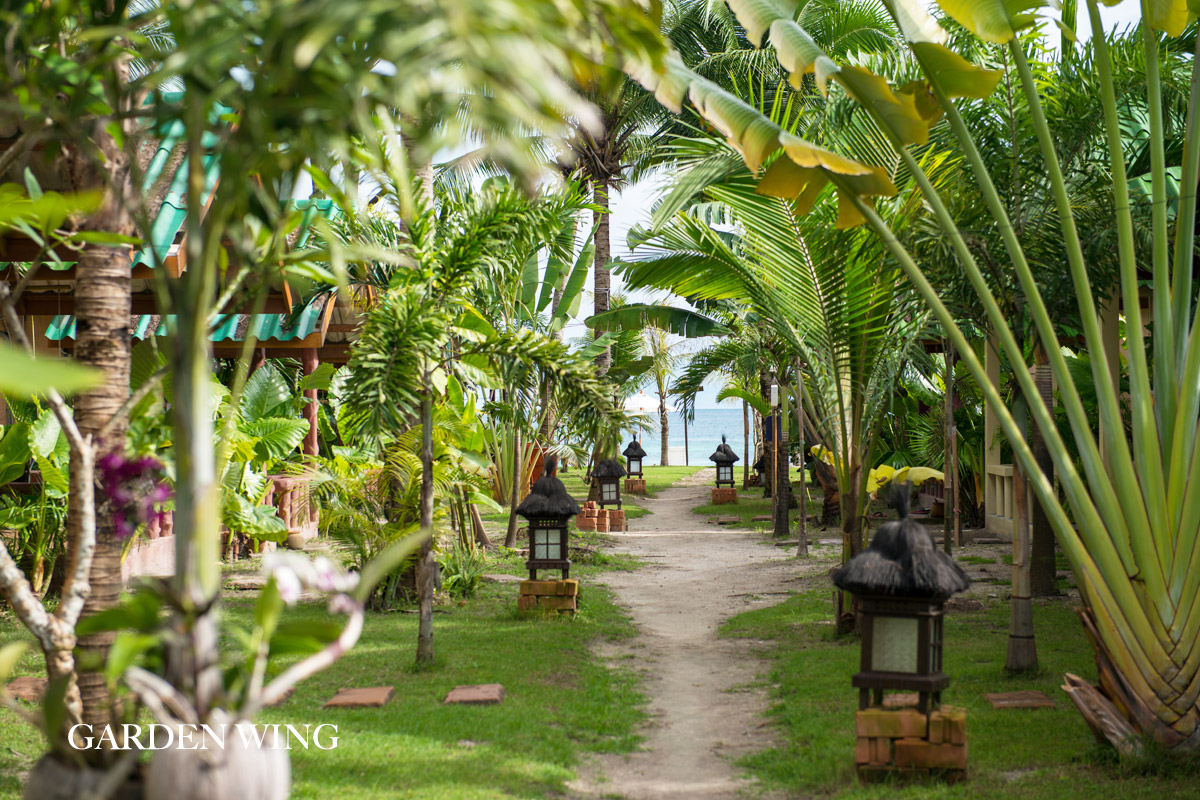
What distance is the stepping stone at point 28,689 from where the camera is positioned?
605 cm

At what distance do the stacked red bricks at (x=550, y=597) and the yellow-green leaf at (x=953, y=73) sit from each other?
19.6 ft

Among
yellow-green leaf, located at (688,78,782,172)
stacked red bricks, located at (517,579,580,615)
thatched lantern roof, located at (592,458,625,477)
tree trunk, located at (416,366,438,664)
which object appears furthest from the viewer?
thatched lantern roof, located at (592,458,625,477)

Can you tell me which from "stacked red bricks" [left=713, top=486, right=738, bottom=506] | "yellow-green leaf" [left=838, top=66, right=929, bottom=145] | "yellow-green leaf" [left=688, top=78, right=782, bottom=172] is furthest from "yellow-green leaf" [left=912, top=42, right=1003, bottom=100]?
"stacked red bricks" [left=713, top=486, right=738, bottom=506]

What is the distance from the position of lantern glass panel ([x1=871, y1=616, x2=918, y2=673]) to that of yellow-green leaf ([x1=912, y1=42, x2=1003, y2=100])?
287cm

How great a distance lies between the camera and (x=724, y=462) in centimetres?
2617

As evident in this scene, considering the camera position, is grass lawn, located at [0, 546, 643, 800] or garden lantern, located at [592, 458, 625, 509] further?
garden lantern, located at [592, 458, 625, 509]

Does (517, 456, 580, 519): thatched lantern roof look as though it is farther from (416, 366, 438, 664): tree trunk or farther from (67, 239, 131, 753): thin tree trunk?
(67, 239, 131, 753): thin tree trunk

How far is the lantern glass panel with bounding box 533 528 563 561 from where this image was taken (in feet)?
32.7

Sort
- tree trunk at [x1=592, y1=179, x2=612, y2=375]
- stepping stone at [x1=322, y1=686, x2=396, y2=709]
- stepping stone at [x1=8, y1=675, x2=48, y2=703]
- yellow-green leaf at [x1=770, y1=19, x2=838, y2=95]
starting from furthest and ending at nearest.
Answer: tree trunk at [x1=592, y1=179, x2=612, y2=375]
stepping stone at [x1=322, y1=686, x2=396, y2=709]
stepping stone at [x1=8, y1=675, x2=48, y2=703]
yellow-green leaf at [x1=770, y1=19, x2=838, y2=95]

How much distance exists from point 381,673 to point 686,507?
56.8 ft

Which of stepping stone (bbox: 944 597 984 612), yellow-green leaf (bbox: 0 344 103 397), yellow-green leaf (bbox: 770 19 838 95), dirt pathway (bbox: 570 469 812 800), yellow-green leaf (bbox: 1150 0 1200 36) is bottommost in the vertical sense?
dirt pathway (bbox: 570 469 812 800)

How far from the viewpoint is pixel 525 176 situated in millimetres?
1877

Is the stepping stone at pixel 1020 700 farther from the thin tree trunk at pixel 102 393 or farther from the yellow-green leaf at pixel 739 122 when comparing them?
the thin tree trunk at pixel 102 393

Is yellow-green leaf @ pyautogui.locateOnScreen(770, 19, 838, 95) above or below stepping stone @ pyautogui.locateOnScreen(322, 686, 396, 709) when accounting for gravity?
above
